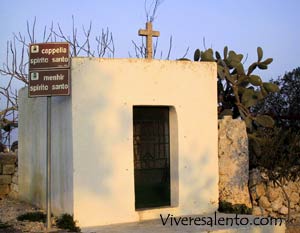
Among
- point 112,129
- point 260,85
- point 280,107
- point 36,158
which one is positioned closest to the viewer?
point 112,129

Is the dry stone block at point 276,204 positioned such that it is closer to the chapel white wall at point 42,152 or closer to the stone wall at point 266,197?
the stone wall at point 266,197

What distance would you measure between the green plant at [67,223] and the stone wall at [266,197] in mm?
4188

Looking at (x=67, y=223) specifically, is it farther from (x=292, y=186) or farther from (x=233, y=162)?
(x=292, y=186)

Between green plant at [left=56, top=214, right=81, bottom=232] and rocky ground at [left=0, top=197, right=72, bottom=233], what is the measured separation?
18 centimetres

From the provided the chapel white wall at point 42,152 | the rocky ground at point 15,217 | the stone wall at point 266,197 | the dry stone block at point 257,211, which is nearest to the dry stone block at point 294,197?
the stone wall at point 266,197

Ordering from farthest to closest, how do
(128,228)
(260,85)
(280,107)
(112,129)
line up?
1. (280,107)
2. (260,85)
3. (112,129)
4. (128,228)

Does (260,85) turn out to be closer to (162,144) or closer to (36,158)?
(162,144)

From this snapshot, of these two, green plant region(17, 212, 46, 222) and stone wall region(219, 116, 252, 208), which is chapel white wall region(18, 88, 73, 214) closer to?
green plant region(17, 212, 46, 222)

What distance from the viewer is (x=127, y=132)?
877 centimetres

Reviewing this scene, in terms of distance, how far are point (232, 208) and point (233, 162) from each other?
37.7 inches

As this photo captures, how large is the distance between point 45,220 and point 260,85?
5.87m

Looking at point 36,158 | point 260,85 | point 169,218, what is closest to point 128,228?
point 169,218

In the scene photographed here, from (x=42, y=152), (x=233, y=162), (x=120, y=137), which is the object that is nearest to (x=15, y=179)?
(x=42, y=152)

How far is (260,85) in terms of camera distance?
11523 millimetres
